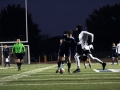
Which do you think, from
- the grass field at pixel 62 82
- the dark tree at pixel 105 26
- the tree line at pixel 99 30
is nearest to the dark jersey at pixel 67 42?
the grass field at pixel 62 82

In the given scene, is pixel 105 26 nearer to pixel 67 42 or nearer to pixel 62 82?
pixel 67 42

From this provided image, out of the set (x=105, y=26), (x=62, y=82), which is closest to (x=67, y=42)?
(x=62, y=82)

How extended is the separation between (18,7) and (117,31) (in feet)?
127

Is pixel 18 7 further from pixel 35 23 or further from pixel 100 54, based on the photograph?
pixel 35 23

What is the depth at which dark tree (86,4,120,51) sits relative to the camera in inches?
2953

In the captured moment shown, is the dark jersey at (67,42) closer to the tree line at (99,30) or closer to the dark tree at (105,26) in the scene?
the tree line at (99,30)

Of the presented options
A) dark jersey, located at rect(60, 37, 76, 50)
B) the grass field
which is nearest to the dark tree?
dark jersey, located at rect(60, 37, 76, 50)

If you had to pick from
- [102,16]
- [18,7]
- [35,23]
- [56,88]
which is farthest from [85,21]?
[56,88]

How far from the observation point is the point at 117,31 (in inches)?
2943

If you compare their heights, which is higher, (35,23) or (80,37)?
(35,23)

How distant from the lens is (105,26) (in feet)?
256

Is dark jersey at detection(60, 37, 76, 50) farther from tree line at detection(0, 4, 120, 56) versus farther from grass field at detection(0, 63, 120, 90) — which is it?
tree line at detection(0, 4, 120, 56)

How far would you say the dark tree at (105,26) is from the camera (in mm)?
75000

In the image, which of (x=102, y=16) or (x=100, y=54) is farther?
(x=102, y=16)
